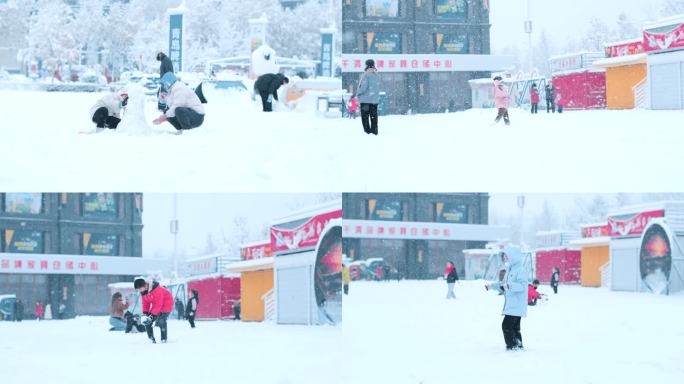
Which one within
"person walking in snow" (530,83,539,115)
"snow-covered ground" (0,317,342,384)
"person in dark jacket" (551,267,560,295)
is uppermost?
"person walking in snow" (530,83,539,115)

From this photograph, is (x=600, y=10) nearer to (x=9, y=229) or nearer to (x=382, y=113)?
(x=382, y=113)

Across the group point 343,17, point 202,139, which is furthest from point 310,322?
point 343,17

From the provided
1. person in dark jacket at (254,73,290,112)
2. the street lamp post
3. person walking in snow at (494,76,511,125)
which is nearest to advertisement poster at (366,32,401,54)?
person in dark jacket at (254,73,290,112)

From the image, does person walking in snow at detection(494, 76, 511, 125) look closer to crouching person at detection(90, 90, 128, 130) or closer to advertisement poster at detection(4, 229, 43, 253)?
crouching person at detection(90, 90, 128, 130)

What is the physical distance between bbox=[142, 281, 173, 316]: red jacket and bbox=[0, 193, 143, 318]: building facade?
23 centimetres

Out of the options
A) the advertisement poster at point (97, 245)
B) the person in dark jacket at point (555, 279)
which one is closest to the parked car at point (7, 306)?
the advertisement poster at point (97, 245)

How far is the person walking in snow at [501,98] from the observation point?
377 inches

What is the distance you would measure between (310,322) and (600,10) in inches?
140

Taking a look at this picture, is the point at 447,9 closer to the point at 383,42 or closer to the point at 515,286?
the point at 383,42

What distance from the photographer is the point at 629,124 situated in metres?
9.53

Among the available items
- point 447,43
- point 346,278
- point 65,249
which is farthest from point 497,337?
point 65,249

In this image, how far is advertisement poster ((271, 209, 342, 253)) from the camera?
375 inches

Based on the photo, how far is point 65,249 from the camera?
31.2 ft

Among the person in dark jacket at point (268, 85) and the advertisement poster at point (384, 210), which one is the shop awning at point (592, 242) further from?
the person in dark jacket at point (268, 85)
